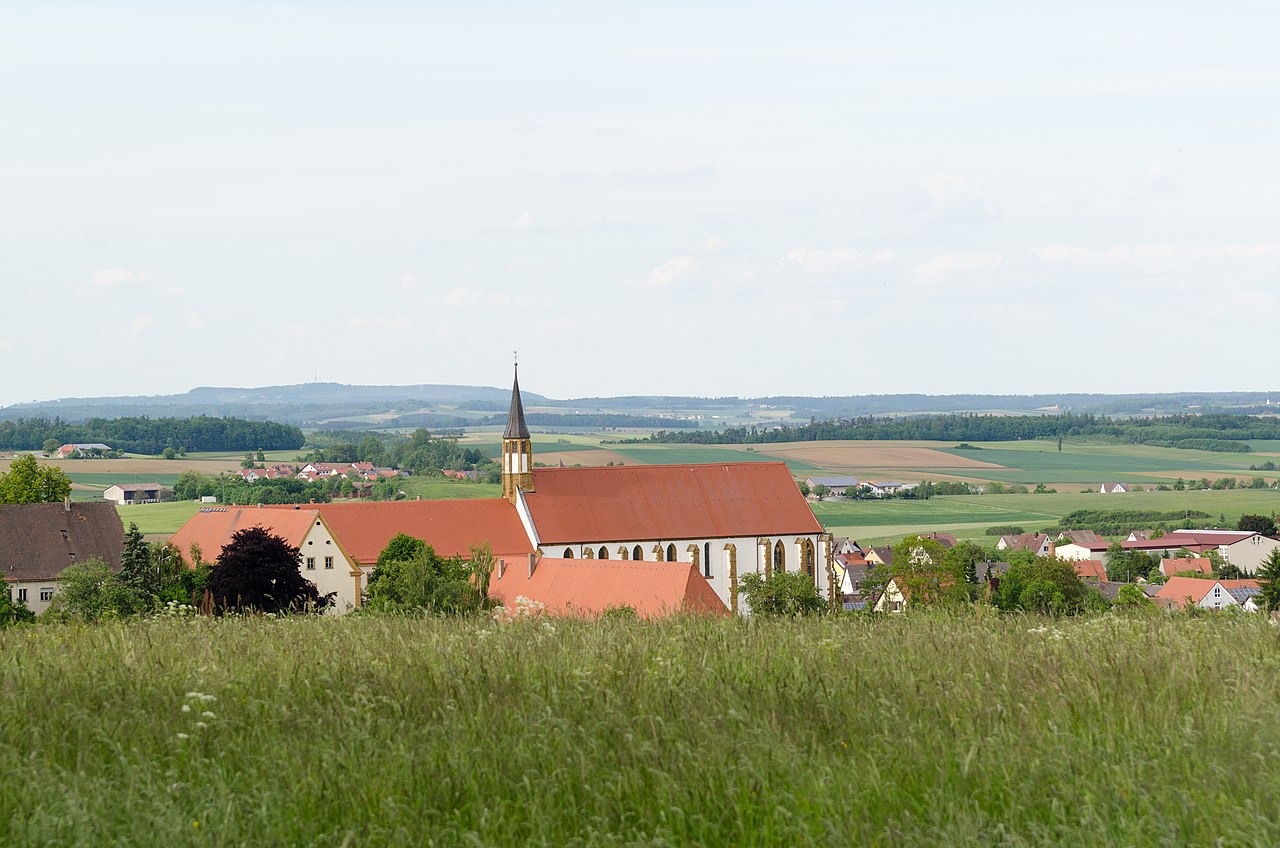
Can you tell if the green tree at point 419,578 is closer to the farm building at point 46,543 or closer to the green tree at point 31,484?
the farm building at point 46,543

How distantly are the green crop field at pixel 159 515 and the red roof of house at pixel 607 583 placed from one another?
62.0 meters

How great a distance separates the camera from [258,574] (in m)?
48.8

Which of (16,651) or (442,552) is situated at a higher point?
(16,651)

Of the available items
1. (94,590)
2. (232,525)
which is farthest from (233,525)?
(94,590)

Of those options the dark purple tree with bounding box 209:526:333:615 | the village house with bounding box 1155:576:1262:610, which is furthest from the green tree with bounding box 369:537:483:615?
the village house with bounding box 1155:576:1262:610

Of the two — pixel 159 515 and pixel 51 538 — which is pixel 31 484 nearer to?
pixel 51 538

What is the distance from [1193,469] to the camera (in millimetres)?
199375

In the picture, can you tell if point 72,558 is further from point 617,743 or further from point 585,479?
point 617,743

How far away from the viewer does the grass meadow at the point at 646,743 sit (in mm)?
5684

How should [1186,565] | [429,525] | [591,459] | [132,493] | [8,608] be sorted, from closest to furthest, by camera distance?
[8,608], [429,525], [1186,565], [132,493], [591,459]

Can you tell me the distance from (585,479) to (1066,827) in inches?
2586

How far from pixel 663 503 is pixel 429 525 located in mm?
11599

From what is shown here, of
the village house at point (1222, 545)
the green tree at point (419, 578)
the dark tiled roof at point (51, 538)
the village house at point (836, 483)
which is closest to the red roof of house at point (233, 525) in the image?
the dark tiled roof at point (51, 538)

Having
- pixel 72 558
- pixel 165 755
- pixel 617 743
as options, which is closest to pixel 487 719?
pixel 617 743
